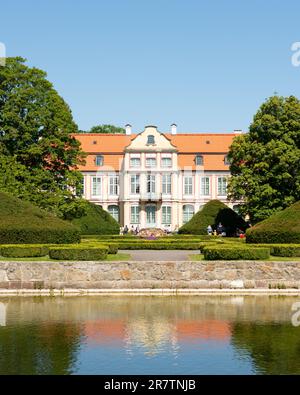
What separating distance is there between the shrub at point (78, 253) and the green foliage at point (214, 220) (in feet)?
64.0

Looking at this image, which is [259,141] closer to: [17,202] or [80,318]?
[17,202]

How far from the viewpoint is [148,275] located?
21.9 meters

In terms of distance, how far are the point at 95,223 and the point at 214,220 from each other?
8.37 metres

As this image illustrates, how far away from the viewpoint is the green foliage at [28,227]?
26.8m

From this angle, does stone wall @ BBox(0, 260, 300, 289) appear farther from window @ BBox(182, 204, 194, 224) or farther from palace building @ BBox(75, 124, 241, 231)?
window @ BBox(182, 204, 194, 224)

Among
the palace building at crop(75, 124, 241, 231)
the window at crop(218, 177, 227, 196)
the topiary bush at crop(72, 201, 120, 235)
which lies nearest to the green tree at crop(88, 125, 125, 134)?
the palace building at crop(75, 124, 241, 231)

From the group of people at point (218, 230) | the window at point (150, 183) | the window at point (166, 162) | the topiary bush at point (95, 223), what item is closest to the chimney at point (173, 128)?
the window at point (166, 162)

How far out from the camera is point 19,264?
72.1 feet

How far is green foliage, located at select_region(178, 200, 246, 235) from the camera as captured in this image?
42.3m

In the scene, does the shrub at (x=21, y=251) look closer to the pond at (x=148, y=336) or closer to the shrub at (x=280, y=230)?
the pond at (x=148, y=336)

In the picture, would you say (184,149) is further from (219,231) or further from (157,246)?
(157,246)

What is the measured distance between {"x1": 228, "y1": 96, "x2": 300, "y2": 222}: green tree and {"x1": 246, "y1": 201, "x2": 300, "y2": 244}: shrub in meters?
10.9
